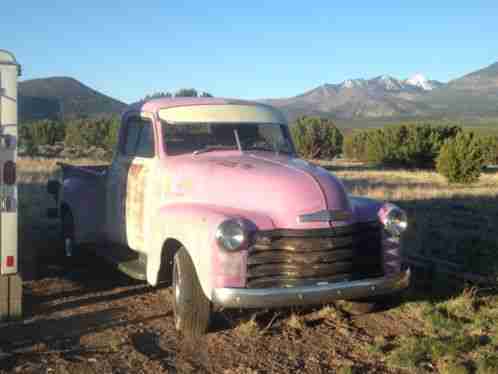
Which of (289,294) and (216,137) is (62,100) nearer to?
(216,137)

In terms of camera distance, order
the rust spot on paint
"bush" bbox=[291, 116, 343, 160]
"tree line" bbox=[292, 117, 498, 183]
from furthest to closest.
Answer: "bush" bbox=[291, 116, 343, 160] < "tree line" bbox=[292, 117, 498, 183] < the rust spot on paint

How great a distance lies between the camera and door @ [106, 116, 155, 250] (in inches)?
234

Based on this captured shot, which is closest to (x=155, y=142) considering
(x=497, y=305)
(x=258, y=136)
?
(x=258, y=136)

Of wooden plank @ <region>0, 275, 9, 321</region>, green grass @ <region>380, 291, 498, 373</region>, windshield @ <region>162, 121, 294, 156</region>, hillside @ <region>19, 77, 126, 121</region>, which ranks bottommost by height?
green grass @ <region>380, 291, 498, 373</region>

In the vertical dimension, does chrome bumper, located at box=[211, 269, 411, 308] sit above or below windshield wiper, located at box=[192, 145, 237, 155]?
below

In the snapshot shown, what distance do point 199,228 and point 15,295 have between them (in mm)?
1866

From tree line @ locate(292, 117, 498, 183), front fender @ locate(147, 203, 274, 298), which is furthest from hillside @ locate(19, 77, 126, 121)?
front fender @ locate(147, 203, 274, 298)

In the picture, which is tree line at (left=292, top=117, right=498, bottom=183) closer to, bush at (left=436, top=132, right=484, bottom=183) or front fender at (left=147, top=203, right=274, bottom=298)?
bush at (left=436, top=132, right=484, bottom=183)

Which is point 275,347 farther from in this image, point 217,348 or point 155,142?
point 155,142

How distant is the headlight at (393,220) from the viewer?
16.9ft

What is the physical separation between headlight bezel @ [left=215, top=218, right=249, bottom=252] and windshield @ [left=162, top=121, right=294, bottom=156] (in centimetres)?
143

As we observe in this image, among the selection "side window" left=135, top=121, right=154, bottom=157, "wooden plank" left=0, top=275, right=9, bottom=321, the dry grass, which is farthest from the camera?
the dry grass

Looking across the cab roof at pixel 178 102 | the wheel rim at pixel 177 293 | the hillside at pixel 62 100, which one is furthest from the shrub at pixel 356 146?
the hillside at pixel 62 100

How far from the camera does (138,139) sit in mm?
6426
